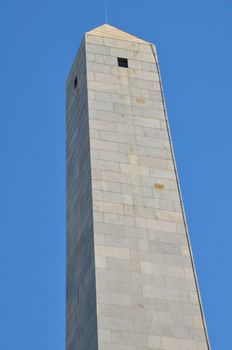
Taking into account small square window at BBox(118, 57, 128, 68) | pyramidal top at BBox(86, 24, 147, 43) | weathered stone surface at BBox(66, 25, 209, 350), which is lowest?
weathered stone surface at BBox(66, 25, 209, 350)

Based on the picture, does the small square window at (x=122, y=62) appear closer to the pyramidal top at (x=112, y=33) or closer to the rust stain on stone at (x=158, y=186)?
the pyramidal top at (x=112, y=33)

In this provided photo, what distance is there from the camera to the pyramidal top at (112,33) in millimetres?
37906

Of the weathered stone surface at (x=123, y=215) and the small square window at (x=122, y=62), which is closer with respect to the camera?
the weathered stone surface at (x=123, y=215)

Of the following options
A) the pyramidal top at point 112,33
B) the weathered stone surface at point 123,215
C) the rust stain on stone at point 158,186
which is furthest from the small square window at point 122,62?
the rust stain on stone at point 158,186

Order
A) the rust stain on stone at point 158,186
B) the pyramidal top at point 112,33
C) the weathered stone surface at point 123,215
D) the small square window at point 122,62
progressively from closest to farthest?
the weathered stone surface at point 123,215, the rust stain on stone at point 158,186, the small square window at point 122,62, the pyramidal top at point 112,33

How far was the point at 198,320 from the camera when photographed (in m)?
28.5

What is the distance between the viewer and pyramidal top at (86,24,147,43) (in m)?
37.9

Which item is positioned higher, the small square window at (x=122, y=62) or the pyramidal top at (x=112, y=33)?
the pyramidal top at (x=112, y=33)

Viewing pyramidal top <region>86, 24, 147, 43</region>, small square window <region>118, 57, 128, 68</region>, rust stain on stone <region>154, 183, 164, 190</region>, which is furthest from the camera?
pyramidal top <region>86, 24, 147, 43</region>

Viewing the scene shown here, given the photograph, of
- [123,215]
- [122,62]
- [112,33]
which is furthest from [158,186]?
[112,33]

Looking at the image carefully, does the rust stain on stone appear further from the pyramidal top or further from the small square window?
the pyramidal top

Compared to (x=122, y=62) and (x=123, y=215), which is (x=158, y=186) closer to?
(x=123, y=215)

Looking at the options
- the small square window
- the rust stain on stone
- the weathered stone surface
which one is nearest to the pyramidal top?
the weathered stone surface

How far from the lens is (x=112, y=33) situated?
1508 inches
